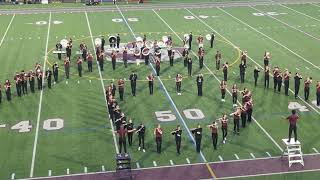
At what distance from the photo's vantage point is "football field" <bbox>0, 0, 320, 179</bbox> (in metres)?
18.6

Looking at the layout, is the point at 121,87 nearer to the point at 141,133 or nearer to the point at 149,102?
the point at 149,102

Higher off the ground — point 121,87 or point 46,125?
point 121,87

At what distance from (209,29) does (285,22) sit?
6.49m

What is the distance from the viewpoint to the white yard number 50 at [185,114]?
22.0 meters

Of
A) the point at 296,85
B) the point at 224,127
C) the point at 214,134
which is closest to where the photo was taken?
the point at 214,134

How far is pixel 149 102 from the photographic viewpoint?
2395cm

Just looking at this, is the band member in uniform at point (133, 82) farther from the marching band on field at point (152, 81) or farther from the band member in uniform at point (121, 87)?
the band member in uniform at point (121, 87)

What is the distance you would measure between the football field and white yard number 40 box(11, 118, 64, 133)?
0.04 meters

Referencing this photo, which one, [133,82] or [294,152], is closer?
[294,152]

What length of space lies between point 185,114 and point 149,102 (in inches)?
84.9

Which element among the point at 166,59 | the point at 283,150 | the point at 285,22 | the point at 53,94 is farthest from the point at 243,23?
the point at 283,150

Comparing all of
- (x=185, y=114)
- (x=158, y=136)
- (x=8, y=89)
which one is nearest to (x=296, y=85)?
(x=185, y=114)

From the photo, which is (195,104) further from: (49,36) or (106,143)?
(49,36)

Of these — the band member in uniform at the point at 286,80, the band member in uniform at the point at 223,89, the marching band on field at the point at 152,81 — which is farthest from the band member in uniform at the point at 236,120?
the band member in uniform at the point at 286,80
